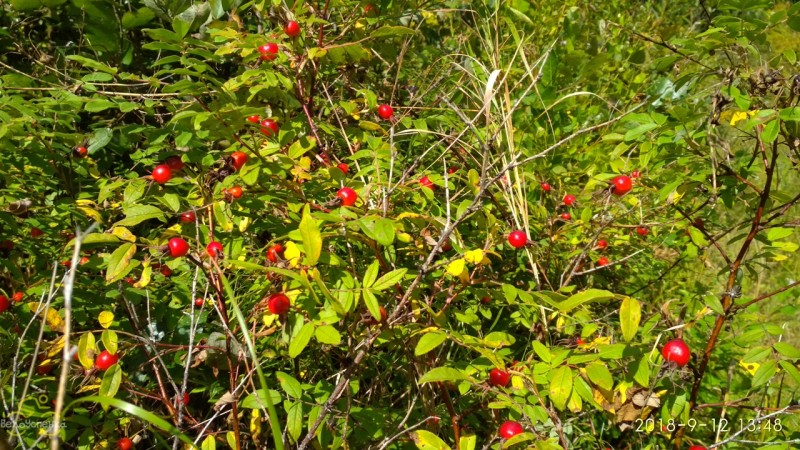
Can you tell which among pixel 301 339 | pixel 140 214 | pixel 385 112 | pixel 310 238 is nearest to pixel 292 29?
pixel 385 112

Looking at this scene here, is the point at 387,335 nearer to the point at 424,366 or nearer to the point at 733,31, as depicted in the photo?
the point at 424,366

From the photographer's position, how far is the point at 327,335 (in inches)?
40.9

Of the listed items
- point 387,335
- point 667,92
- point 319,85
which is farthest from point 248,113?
point 667,92

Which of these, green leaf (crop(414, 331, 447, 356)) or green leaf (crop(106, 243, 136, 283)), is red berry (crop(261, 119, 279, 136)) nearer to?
green leaf (crop(106, 243, 136, 283))

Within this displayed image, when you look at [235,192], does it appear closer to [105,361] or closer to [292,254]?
[292,254]

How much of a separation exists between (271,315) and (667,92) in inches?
60.6

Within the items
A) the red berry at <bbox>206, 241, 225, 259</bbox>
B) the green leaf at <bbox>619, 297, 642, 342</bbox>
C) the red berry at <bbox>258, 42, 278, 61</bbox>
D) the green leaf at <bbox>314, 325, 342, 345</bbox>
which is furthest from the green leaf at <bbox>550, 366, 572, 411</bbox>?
the red berry at <bbox>258, 42, 278, 61</bbox>

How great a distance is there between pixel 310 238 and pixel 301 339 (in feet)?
0.57

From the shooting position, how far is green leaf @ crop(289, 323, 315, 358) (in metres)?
1.03

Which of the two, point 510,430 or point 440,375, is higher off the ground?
point 440,375

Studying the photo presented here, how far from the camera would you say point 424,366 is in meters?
1.44

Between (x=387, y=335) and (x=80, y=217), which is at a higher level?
(x=387, y=335)

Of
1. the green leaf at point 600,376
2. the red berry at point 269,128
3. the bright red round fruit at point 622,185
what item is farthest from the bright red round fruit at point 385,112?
the green leaf at point 600,376

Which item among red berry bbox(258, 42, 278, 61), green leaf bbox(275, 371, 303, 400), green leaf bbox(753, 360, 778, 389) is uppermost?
red berry bbox(258, 42, 278, 61)
